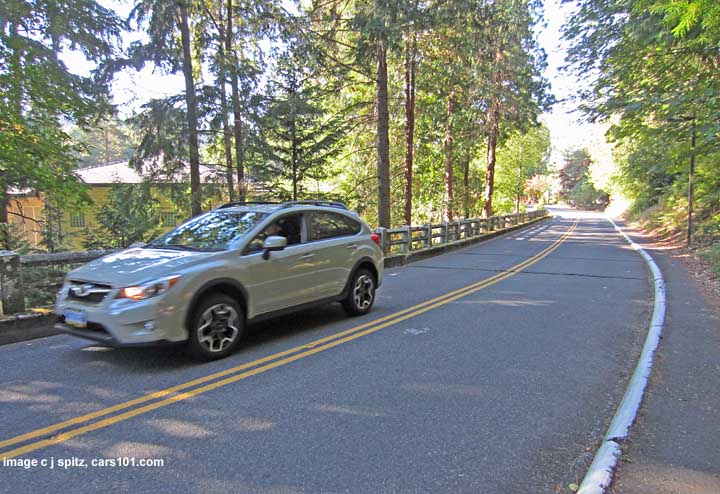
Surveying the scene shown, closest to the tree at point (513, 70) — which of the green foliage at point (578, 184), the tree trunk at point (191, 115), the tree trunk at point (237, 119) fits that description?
the tree trunk at point (237, 119)

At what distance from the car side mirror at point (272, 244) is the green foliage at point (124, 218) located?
958 cm

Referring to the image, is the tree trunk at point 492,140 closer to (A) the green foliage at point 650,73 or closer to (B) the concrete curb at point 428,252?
(B) the concrete curb at point 428,252

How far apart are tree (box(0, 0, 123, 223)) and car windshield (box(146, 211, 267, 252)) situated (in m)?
5.83

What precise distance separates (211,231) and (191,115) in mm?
10222

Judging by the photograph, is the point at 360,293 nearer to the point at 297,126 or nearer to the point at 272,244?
the point at 272,244

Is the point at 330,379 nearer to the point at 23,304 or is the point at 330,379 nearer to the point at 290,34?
the point at 23,304

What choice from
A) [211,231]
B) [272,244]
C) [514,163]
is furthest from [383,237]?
[514,163]

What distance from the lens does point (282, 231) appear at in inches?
245

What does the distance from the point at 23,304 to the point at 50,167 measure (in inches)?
210

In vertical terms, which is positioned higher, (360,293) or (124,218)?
(124,218)

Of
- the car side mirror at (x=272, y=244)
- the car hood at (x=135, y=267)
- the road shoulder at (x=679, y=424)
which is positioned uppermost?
the car side mirror at (x=272, y=244)

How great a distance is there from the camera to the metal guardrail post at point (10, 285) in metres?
6.24

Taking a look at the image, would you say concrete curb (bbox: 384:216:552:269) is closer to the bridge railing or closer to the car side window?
the bridge railing

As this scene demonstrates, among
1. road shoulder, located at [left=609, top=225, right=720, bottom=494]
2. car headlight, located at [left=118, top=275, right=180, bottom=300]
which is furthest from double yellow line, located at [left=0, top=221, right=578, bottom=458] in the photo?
road shoulder, located at [left=609, top=225, right=720, bottom=494]
